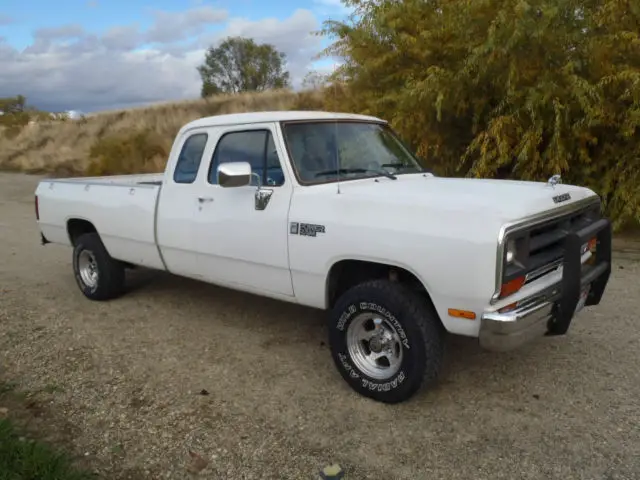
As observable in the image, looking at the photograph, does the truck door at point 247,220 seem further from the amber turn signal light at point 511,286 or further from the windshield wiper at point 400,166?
the amber turn signal light at point 511,286

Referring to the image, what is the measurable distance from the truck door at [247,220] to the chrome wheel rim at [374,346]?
2.04ft

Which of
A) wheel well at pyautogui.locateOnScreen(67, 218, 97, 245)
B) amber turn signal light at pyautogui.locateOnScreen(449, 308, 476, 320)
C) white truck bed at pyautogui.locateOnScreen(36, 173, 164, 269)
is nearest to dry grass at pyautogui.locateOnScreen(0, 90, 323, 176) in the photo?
white truck bed at pyautogui.locateOnScreen(36, 173, 164, 269)

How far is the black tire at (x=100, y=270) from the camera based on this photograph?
18.8ft

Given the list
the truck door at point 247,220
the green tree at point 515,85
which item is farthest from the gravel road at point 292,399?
the green tree at point 515,85

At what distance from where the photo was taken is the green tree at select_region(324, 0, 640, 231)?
7441 millimetres

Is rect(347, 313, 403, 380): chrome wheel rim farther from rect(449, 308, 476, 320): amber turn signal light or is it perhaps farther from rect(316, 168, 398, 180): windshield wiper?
rect(316, 168, 398, 180): windshield wiper

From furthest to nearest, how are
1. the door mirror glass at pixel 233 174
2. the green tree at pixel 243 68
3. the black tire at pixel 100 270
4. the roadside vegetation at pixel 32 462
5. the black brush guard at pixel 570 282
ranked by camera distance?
the green tree at pixel 243 68 → the black tire at pixel 100 270 → the door mirror glass at pixel 233 174 → the black brush guard at pixel 570 282 → the roadside vegetation at pixel 32 462

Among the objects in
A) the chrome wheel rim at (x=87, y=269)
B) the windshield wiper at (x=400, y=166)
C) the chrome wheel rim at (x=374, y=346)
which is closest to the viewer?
the chrome wheel rim at (x=374, y=346)

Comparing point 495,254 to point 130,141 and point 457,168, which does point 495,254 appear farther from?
point 130,141

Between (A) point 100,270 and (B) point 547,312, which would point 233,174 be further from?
(A) point 100,270

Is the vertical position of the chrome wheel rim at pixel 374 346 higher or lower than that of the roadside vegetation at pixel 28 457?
higher

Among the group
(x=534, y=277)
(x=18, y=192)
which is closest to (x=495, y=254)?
(x=534, y=277)

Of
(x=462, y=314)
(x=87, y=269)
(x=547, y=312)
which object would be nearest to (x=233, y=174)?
(x=462, y=314)

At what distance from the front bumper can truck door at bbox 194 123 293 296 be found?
1.52m
